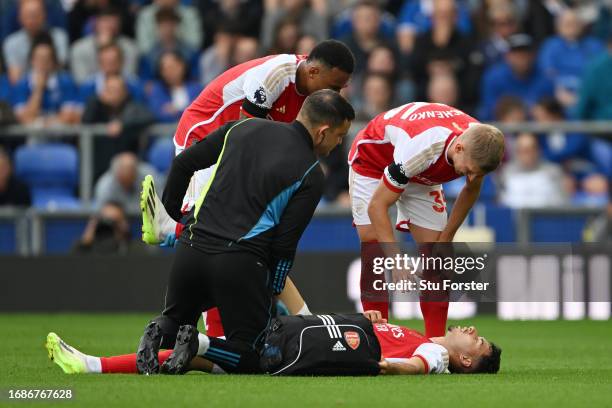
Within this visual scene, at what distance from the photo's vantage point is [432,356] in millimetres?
8539

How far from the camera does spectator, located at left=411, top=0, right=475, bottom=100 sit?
17312 mm

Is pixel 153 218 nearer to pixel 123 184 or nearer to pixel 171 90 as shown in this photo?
pixel 123 184

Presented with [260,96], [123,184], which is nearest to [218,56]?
[123,184]

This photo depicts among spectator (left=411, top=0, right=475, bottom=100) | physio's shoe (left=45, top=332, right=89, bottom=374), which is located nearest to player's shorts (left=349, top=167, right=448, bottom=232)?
physio's shoe (left=45, top=332, right=89, bottom=374)

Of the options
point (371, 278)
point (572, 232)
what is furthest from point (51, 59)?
point (371, 278)

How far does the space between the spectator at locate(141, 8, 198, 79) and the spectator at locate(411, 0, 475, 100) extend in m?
3.11

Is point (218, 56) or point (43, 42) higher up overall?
point (43, 42)

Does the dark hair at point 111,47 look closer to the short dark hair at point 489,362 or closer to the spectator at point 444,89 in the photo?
the spectator at point 444,89

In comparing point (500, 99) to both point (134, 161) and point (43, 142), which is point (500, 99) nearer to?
point (134, 161)

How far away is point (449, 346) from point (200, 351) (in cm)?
175

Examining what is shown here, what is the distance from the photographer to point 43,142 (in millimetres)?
16750

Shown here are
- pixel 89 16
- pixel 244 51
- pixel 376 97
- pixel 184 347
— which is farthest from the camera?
pixel 89 16

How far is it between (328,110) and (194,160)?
0.88m

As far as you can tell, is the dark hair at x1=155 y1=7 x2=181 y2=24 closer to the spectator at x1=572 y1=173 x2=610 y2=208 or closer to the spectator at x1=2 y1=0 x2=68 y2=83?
the spectator at x1=2 y1=0 x2=68 y2=83
